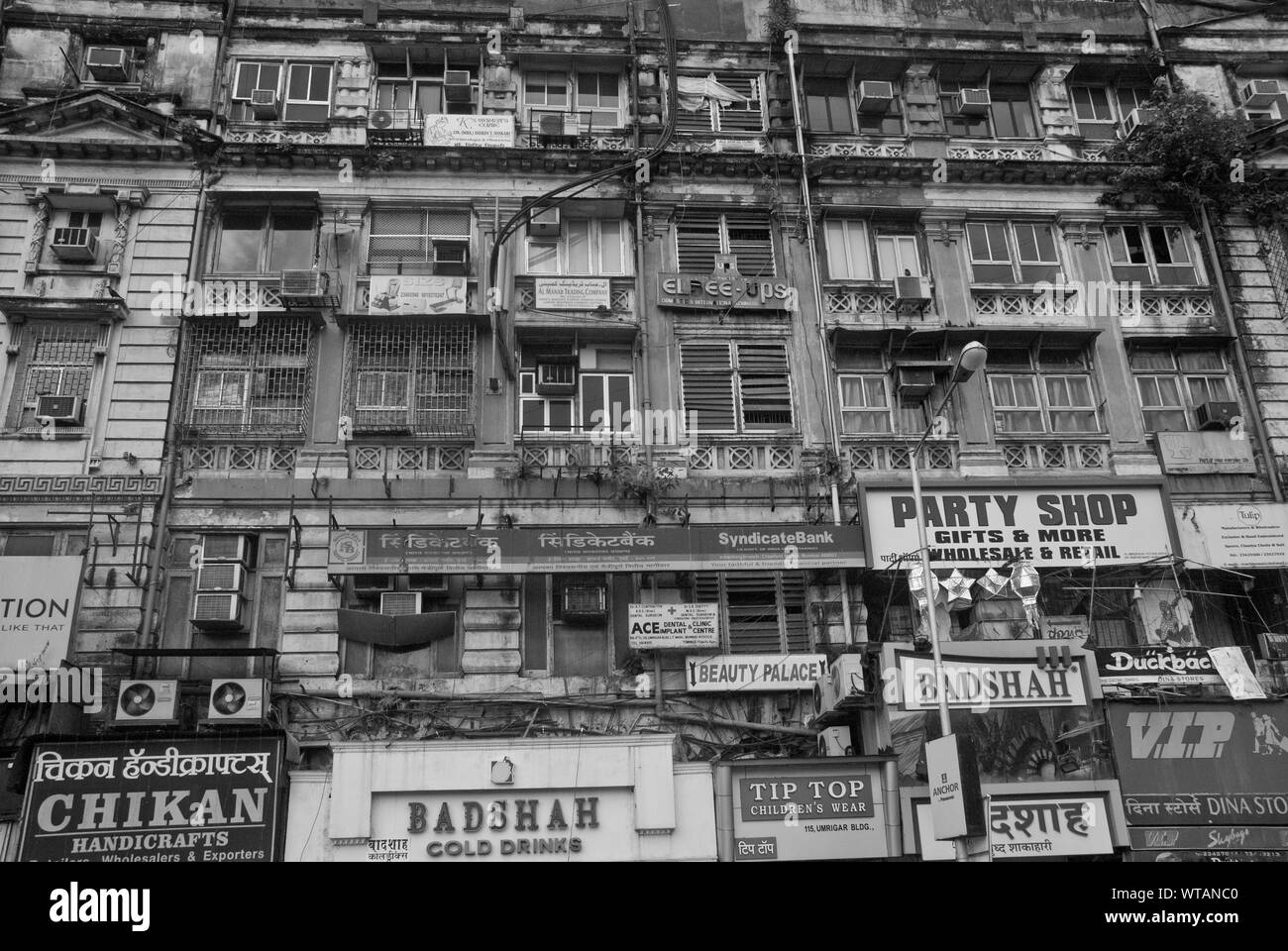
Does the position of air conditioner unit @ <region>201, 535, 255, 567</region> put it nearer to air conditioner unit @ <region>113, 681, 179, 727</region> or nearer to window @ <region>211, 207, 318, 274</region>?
air conditioner unit @ <region>113, 681, 179, 727</region>

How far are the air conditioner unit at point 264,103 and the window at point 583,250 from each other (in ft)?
20.2

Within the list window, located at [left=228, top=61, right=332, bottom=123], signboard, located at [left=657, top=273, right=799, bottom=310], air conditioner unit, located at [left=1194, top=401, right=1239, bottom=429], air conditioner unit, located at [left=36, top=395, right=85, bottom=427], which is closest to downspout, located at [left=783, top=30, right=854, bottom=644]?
signboard, located at [left=657, top=273, right=799, bottom=310]

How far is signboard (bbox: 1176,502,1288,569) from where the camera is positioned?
63.2 feet

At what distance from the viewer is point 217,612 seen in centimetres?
1783

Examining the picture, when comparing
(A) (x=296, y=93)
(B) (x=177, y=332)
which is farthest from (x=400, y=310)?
(A) (x=296, y=93)

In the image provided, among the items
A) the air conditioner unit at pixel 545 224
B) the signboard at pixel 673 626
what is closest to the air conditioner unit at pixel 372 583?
the signboard at pixel 673 626

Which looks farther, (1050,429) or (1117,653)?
(1050,429)

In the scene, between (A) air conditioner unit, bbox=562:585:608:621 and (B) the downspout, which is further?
(B) the downspout

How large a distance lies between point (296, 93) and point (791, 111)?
10751 millimetres

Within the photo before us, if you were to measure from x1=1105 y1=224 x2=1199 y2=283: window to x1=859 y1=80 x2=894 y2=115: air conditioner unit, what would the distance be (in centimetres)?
560

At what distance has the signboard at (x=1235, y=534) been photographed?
19.3m

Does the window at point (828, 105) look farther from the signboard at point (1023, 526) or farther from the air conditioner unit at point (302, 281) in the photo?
the air conditioner unit at point (302, 281)
